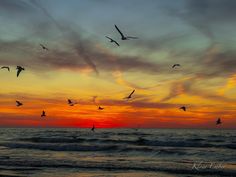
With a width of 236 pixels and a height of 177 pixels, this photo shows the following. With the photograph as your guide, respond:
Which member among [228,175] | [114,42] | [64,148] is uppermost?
[114,42]

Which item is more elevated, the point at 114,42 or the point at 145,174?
the point at 114,42

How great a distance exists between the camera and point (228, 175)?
23.1m

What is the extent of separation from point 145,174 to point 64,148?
78.5 feet

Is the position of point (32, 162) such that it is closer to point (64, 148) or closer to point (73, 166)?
point (73, 166)

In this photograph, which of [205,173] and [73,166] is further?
[73,166]

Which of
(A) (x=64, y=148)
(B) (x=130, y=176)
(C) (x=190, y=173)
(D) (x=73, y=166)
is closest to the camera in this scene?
(B) (x=130, y=176)

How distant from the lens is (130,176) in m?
22.1

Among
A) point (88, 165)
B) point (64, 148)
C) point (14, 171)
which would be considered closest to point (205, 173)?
point (88, 165)

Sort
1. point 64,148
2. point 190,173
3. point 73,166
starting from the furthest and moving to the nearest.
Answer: point 64,148 → point 73,166 → point 190,173

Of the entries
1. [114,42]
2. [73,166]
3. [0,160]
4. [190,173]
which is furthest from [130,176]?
[0,160]

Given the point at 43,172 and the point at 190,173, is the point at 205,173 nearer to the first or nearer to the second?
the point at 190,173

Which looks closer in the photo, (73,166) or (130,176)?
(130,176)

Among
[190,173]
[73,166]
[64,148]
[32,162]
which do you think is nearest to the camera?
[190,173]

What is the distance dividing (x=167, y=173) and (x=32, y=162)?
1011cm
